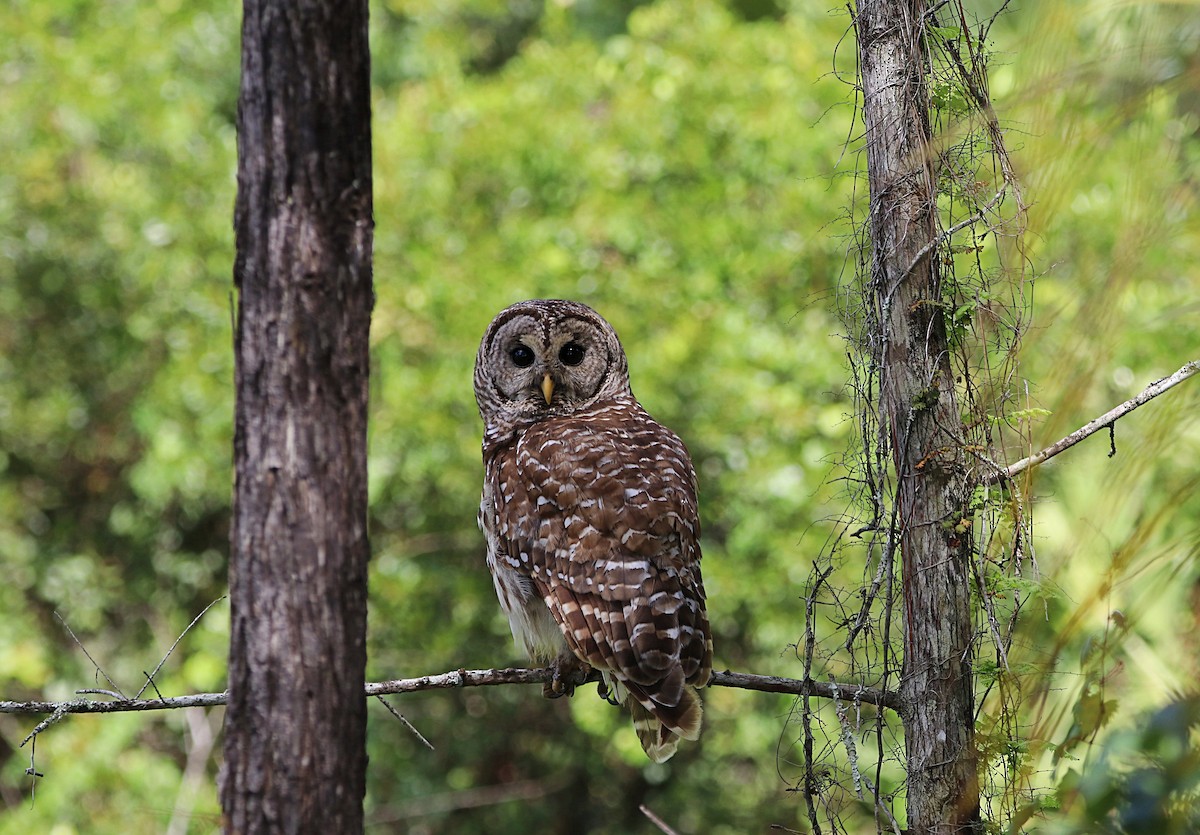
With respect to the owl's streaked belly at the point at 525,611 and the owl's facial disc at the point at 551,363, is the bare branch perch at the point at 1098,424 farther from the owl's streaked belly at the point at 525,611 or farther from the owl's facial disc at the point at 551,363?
the owl's facial disc at the point at 551,363

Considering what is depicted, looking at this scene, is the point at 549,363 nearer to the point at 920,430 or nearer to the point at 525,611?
the point at 525,611

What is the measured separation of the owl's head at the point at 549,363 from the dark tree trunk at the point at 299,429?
2.48 meters

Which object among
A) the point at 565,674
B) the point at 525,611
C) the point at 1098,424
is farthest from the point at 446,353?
the point at 1098,424

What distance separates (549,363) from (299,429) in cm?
263

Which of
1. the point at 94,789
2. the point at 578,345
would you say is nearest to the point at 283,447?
the point at 578,345

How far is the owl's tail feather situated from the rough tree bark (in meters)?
0.90

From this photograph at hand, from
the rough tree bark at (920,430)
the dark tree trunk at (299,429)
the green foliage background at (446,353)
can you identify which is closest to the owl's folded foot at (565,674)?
the rough tree bark at (920,430)

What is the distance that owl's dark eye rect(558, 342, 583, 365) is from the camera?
4848mm

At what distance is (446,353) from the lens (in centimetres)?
881

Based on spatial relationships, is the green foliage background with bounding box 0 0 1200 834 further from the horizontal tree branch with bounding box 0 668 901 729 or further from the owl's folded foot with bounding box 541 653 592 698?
the horizontal tree branch with bounding box 0 668 901 729

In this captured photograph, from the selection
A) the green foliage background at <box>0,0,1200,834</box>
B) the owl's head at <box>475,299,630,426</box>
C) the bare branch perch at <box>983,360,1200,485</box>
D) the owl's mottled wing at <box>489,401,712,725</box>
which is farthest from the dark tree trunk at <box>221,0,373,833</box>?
the green foliage background at <box>0,0,1200,834</box>

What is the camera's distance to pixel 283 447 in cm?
219

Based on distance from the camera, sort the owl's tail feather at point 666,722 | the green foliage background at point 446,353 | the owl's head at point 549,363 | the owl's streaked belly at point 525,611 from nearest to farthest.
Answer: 1. the owl's tail feather at point 666,722
2. the owl's streaked belly at point 525,611
3. the owl's head at point 549,363
4. the green foliage background at point 446,353

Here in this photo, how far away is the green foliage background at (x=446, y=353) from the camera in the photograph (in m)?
8.21
